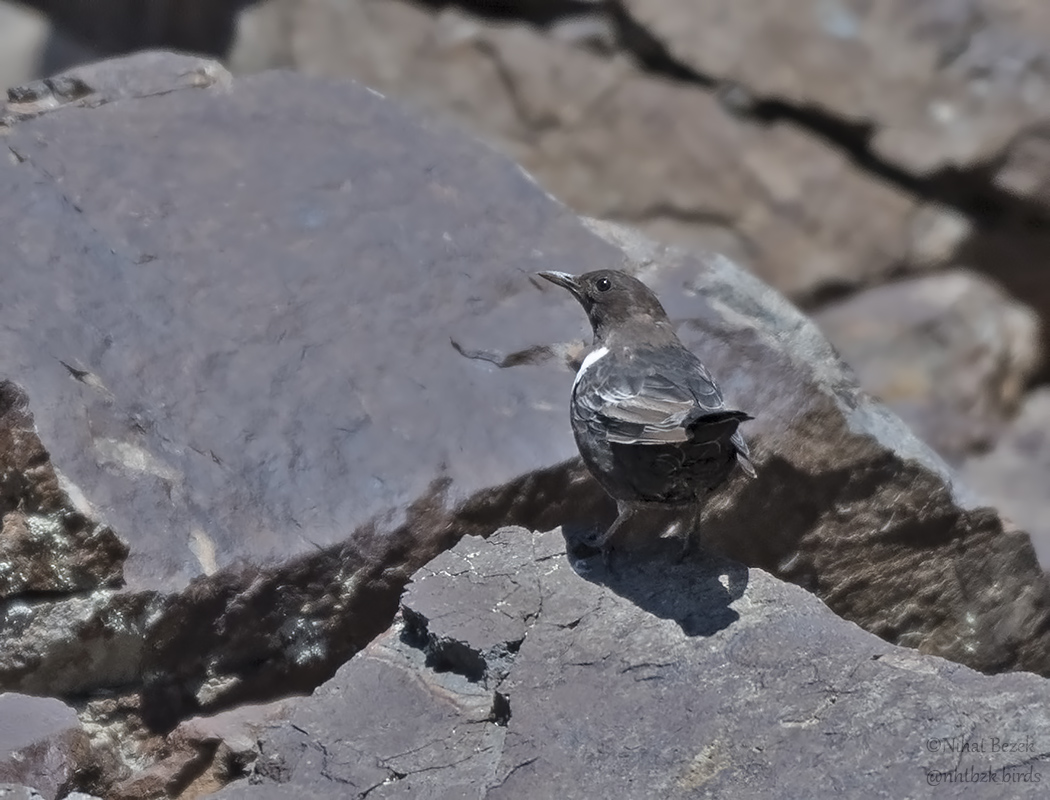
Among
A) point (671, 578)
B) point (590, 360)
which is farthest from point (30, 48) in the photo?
point (671, 578)

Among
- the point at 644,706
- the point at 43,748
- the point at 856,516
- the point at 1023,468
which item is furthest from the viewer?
the point at 1023,468

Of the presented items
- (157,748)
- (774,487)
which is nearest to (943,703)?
(774,487)

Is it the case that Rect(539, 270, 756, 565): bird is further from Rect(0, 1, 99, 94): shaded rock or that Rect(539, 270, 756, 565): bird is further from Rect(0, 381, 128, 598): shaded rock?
Rect(0, 1, 99, 94): shaded rock

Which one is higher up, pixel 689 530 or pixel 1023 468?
pixel 689 530

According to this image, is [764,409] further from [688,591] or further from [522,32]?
[522,32]

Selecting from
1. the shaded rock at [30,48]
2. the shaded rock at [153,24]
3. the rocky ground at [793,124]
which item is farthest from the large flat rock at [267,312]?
the shaded rock at [30,48]

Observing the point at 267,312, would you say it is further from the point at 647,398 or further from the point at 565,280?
the point at 647,398

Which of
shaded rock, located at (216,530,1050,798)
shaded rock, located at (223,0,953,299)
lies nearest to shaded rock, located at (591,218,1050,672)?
shaded rock, located at (216,530,1050,798)
